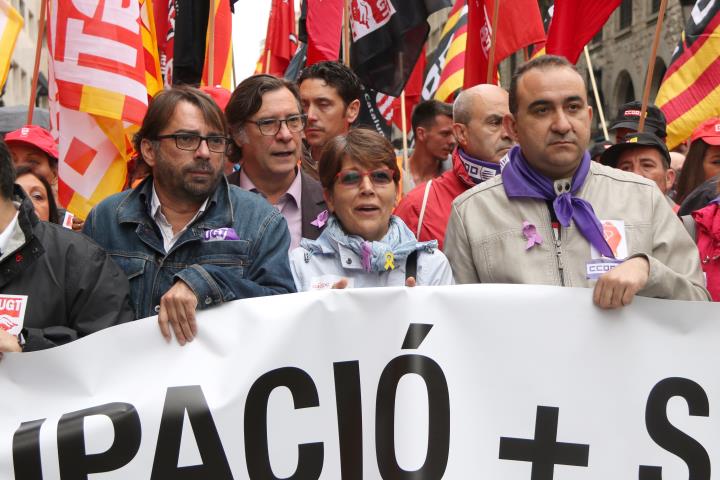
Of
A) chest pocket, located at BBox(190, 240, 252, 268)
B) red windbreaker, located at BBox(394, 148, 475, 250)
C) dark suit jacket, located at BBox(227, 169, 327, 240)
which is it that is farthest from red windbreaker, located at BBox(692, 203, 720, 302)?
chest pocket, located at BBox(190, 240, 252, 268)

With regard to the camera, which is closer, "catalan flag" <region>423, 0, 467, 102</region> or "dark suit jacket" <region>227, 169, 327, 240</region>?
"dark suit jacket" <region>227, 169, 327, 240</region>

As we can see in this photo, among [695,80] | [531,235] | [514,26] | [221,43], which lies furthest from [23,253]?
[695,80]

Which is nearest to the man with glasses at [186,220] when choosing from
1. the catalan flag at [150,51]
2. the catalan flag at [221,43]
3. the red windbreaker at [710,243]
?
the red windbreaker at [710,243]

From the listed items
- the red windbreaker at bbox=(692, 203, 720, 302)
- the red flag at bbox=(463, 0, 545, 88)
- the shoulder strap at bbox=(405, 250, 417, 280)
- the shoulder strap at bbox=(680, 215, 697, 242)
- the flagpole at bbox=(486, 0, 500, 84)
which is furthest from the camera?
the red flag at bbox=(463, 0, 545, 88)

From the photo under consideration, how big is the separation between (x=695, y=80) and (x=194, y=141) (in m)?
4.50

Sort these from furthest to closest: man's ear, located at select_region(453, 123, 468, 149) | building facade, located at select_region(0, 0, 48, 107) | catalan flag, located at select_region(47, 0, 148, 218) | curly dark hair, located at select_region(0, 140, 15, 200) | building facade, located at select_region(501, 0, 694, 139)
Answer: building facade, located at select_region(0, 0, 48, 107)
building facade, located at select_region(501, 0, 694, 139)
catalan flag, located at select_region(47, 0, 148, 218)
man's ear, located at select_region(453, 123, 468, 149)
curly dark hair, located at select_region(0, 140, 15, 200)

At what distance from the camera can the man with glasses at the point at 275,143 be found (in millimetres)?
4660

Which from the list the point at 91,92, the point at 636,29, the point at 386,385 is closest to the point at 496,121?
the point at 386,385

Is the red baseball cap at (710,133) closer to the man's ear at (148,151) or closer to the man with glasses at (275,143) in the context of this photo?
the man with glasses at (275,143)

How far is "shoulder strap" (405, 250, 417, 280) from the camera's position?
380cm

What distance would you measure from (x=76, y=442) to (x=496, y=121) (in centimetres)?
250

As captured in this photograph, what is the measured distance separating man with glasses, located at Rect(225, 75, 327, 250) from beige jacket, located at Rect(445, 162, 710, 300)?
1082mm

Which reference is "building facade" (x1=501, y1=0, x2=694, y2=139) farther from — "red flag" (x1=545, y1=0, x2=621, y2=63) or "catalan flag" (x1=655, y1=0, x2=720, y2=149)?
"red flag" (x1=545, y1=0, x2=621, y2=63)

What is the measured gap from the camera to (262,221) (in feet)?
12.3
